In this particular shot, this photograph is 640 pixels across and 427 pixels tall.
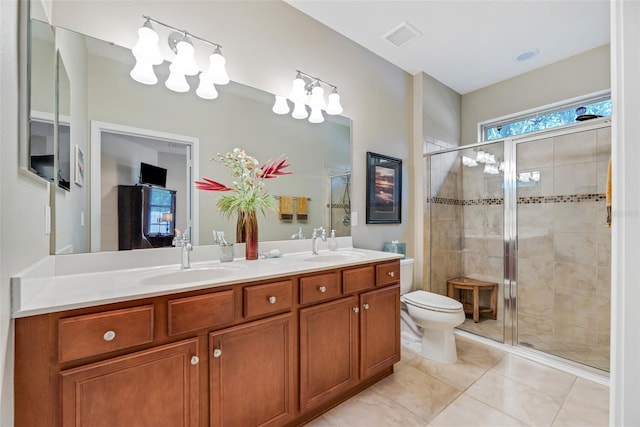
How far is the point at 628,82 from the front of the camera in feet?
2.09

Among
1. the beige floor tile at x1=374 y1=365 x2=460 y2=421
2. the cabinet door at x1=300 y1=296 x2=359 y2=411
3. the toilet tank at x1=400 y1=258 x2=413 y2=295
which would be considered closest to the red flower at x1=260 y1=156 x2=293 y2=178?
the cabinet door at x1=300 y1=296 x2=359 y2=411

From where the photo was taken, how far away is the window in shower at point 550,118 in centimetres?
260

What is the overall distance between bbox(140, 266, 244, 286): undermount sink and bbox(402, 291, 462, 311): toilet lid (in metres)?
1.52

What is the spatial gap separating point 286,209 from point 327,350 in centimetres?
96

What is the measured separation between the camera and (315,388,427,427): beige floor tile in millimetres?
1549

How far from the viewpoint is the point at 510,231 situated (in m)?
2.65

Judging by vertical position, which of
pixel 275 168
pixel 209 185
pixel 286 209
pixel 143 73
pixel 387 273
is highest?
pixel 143 73

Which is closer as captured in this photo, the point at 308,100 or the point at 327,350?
the point at 327,350

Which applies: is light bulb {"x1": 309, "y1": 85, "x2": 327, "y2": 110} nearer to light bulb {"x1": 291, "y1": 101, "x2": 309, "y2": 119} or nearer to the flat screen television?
light bulb {"x1": 291, "y1": 101, "x2": 309, "y2": 119}

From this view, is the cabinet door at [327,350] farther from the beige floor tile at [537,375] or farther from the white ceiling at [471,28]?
the white ceiling at [471,28]

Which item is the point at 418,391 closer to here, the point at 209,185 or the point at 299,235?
the point at 299,235

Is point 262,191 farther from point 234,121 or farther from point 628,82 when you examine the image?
point 628,82

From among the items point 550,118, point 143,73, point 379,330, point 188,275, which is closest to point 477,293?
point 379,330

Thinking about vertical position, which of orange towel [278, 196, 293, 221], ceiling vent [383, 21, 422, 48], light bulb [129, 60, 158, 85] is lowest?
orange towel [278, 196, 293, 221]
